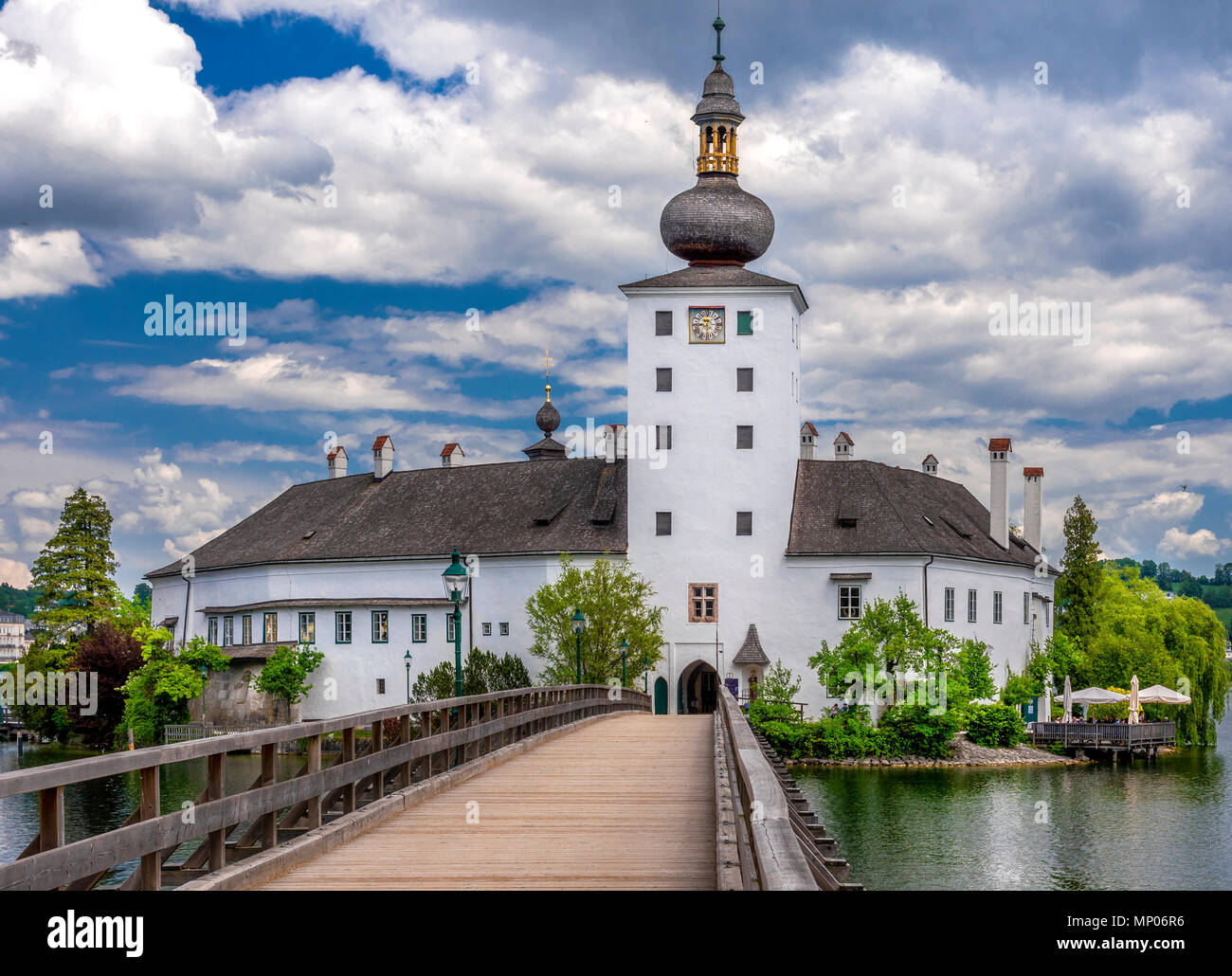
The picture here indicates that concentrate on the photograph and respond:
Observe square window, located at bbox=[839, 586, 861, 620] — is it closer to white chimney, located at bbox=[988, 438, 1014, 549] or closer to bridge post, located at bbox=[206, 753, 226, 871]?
white chimney, located at bbox=[988, 438, 1014, 549]

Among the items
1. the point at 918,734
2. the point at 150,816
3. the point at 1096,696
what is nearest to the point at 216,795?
the point at 150,816

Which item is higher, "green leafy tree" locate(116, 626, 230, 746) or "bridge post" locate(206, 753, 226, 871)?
"bridge post" locate(206, 753, 226, 871)

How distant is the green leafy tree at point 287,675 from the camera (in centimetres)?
6744

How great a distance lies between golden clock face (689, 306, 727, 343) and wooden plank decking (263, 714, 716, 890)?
142ft

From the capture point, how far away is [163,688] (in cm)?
6750

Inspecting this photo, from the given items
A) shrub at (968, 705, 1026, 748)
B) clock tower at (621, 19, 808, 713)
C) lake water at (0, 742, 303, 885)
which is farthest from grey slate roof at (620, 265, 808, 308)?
lake water at (0, 742, 303, 885)

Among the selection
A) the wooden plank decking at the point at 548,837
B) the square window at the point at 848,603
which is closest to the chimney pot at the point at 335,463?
the square window at the point at 848,603

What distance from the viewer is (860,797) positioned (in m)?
47.4

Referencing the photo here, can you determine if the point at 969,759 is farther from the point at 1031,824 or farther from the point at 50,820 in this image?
the point at 50,820

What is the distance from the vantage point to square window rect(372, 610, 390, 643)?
224 feet

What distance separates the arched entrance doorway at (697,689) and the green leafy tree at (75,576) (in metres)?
34.1

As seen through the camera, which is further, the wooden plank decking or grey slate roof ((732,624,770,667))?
grey slate roof ((732,624,770,667))
